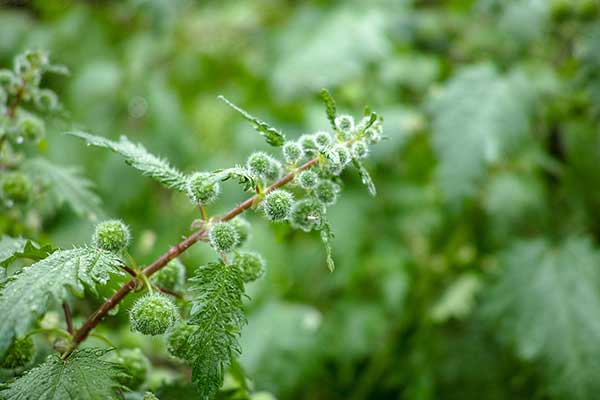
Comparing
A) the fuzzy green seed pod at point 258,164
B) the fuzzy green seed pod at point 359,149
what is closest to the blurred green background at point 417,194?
the fuzzy green seed pod at point 258,164

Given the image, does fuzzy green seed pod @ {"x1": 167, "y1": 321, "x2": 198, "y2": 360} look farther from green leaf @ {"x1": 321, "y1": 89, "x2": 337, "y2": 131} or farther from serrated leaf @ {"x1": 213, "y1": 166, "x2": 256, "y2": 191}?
green leaf @ {"x1": 321, "y1": 89, "x2": 337, "y2": 131}

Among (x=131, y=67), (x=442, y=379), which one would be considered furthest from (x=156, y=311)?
(x=131, y=67)

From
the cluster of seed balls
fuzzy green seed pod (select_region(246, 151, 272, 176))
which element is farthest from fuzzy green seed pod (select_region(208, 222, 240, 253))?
fuzzy green seed pod (select_region(246, 151, 272, 176))

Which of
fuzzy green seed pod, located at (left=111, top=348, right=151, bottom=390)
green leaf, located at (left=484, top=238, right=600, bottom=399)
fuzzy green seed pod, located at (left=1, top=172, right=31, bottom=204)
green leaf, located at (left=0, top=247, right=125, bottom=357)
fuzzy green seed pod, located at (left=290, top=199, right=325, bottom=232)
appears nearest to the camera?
green leaf, located at (left=0, top=247, right=125, bottom=357)

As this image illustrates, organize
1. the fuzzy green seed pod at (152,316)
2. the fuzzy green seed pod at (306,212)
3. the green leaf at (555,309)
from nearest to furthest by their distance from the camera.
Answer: the fuzzy green seed pod at (152,316)
the fuzzy green seed pod at (306,212)
the green leaf at (555,309)

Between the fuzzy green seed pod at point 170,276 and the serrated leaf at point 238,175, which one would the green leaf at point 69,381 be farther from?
the serrated leaf at point 238,175
